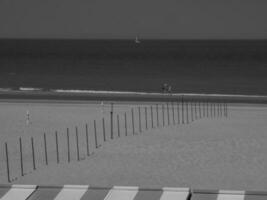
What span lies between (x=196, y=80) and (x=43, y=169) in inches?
2040

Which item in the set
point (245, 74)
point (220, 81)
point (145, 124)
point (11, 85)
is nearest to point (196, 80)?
point (220, 81)

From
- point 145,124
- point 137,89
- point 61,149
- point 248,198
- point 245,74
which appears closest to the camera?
point 248,198

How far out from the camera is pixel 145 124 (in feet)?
92.8

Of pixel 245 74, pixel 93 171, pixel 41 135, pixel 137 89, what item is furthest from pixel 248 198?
pixel 245 74

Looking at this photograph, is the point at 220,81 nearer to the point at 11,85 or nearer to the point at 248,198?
the point at 11,85

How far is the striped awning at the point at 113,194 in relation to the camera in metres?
8.58

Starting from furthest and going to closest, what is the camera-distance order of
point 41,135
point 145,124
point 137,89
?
point 137,89, point 145,124, point 41,135

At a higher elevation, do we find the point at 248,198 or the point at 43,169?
the point at 248,198

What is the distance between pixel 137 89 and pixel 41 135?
3477 cm

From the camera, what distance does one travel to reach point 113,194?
28.7 ft

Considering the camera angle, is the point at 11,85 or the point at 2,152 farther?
the point at 11,85

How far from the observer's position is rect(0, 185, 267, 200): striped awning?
858 centimetres

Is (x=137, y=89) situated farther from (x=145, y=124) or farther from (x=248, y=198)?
(x=248, y=198)

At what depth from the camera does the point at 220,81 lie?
69.9 metres
